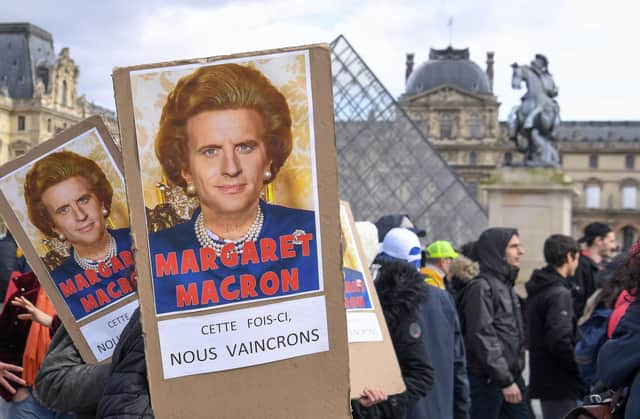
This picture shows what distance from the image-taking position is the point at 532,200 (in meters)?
14.5

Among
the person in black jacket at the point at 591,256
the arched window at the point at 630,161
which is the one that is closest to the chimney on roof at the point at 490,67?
the arched window at the point at 630,161

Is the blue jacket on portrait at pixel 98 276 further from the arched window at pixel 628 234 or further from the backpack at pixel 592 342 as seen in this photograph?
the arched window at pixel 628 234

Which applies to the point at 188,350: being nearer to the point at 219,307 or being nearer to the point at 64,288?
the point at 219,307

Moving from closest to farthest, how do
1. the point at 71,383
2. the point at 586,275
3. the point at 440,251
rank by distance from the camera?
the point at 71,383 → the point at 440,251 → the point at 586,275

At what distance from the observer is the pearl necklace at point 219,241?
6.50 feet

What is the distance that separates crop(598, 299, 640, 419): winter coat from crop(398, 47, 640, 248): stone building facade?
235 ft

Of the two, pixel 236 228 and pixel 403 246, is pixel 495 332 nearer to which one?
pixel 403 246

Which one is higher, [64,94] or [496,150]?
[64,94]

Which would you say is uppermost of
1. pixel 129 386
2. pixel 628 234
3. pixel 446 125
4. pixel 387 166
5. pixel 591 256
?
pixel 129 386

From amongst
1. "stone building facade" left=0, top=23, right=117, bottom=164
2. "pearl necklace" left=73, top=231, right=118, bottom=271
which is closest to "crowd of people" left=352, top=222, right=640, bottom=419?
"pearl necklace" left=73, top=231, right=118, bottom=271

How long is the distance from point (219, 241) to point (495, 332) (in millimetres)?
2902

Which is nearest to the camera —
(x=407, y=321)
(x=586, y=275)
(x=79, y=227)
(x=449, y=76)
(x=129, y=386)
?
(x=129, y=386)

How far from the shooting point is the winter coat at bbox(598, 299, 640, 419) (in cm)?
243

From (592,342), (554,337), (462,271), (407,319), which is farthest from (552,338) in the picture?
(407,319)
